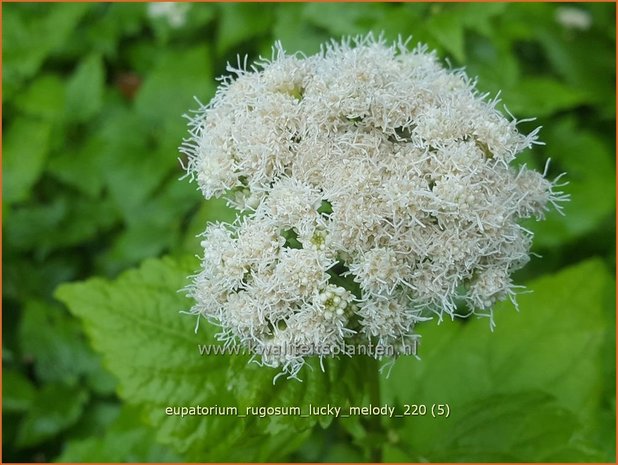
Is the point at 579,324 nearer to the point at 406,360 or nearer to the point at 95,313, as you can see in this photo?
the point at 406,360

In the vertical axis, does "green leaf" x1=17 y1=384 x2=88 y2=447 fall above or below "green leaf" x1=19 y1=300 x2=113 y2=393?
below

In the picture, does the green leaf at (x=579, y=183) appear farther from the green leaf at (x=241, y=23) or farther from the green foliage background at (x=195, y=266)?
the green leaf at (x=241, y=23)

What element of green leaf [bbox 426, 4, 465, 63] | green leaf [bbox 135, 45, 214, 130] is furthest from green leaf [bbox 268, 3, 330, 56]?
green leaf [bbox 426, 4, 465, 63]

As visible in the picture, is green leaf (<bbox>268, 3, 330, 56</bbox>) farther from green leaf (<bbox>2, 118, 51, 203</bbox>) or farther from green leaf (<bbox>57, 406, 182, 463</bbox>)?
green leaf (<bbox>57, 406, 182, 463</bbox>)

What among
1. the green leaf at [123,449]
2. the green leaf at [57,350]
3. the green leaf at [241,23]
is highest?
the green leaf at [241,23]

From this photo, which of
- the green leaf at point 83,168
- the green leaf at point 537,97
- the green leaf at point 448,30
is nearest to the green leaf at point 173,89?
the green leaf at point 83,168
